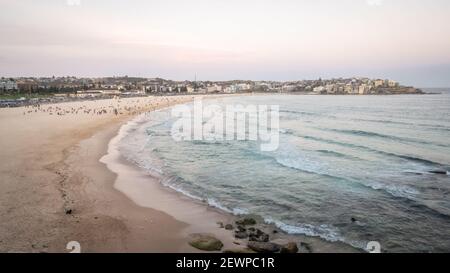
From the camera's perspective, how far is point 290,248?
31.7 feet

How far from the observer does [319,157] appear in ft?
78.2

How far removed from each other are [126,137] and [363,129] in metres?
24.7

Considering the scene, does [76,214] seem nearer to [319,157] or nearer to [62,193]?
[62,193]

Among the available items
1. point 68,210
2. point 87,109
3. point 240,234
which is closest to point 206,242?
point 240,234

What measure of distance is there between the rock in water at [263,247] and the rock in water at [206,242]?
87cm

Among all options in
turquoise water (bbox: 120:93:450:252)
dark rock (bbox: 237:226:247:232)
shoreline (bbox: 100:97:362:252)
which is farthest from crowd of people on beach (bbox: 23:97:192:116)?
dark rock (bbox: 237:226:247:232)

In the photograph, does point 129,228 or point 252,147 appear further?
point 252,147

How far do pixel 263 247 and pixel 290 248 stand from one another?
0.76m

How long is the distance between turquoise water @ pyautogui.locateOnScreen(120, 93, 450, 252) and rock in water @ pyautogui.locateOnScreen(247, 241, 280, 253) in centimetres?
171

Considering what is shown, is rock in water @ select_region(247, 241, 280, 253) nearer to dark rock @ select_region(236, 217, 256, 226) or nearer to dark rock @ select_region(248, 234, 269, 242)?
dark rock @ select_region(248, 234, 269, 242)

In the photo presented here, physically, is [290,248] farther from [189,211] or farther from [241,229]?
[189,211]

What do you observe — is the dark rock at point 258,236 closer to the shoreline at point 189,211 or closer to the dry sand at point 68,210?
the shoreline at point 189,211
